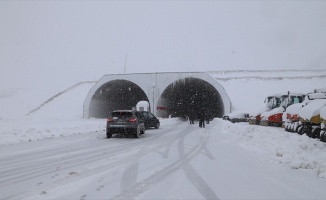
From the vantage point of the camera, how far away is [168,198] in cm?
546

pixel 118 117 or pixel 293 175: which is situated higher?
pixel 118 117

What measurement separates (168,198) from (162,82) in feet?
134

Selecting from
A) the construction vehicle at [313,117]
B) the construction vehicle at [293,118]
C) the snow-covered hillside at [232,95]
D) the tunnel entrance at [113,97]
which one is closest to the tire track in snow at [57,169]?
the construction vehicle at [313,117]

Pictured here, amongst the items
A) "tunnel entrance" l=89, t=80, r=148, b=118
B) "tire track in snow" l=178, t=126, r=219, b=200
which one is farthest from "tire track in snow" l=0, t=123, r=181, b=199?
"tunnel entrance" l=89, t=80, r=148, b=118

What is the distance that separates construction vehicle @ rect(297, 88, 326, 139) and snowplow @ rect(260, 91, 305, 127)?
735cm

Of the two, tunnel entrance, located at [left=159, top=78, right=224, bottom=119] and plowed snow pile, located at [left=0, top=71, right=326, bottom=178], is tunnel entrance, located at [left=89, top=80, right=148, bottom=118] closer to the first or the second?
plowed snow pile, located at [left=0, top=71, right=326, bottom=178]

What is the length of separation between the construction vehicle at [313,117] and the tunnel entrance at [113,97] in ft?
103

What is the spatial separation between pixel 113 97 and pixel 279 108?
3216cm

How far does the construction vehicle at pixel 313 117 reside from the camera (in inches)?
615

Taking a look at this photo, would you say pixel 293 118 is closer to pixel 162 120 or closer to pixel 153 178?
pixel 153 178

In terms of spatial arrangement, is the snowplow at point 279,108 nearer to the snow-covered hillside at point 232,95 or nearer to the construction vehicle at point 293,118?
the construction vehicle at point 293,118

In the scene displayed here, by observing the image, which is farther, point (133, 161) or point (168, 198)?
point (133, 161)

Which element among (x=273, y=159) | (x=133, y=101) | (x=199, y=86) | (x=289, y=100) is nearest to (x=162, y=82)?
(x=199, y=86)

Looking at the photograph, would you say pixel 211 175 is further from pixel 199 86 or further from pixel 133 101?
pixel 133 101
